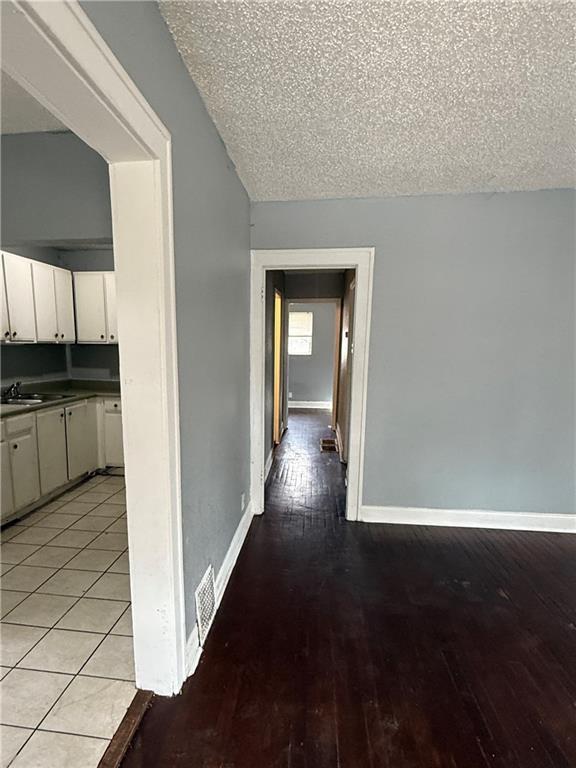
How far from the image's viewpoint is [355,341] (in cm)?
270

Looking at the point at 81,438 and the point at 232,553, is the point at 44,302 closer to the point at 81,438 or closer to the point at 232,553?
the point at 81,438

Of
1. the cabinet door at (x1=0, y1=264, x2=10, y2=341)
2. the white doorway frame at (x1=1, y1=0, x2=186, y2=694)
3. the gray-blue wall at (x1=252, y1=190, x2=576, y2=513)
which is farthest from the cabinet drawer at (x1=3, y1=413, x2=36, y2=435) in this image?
the gray-blue wall at (x1=252, y1=190, x2=576, y2=513)

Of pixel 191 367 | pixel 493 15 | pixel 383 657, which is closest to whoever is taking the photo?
pixel 493 15

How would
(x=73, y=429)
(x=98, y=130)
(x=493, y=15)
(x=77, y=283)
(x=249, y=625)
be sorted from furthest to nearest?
(x=77, y=283), (x=73, y=429), (x=249, y=625), (x=493, y=15), (x=98, y=130)

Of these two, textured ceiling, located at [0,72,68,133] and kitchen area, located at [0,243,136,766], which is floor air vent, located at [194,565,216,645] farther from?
textured ceiling, located at [0,72,68,133]

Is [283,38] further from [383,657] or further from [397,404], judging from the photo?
[383,657]

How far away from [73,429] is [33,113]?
8.35 feet

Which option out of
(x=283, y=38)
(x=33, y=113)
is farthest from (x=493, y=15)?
(x=33, y=113)

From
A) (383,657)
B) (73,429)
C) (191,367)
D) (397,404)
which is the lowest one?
(383,657)

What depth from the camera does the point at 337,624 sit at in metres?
1.79

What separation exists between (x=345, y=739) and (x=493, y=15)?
2.53 m

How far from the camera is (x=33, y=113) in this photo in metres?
1.66

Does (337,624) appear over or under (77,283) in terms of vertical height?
under

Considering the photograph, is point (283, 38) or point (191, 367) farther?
point (191, 367)
